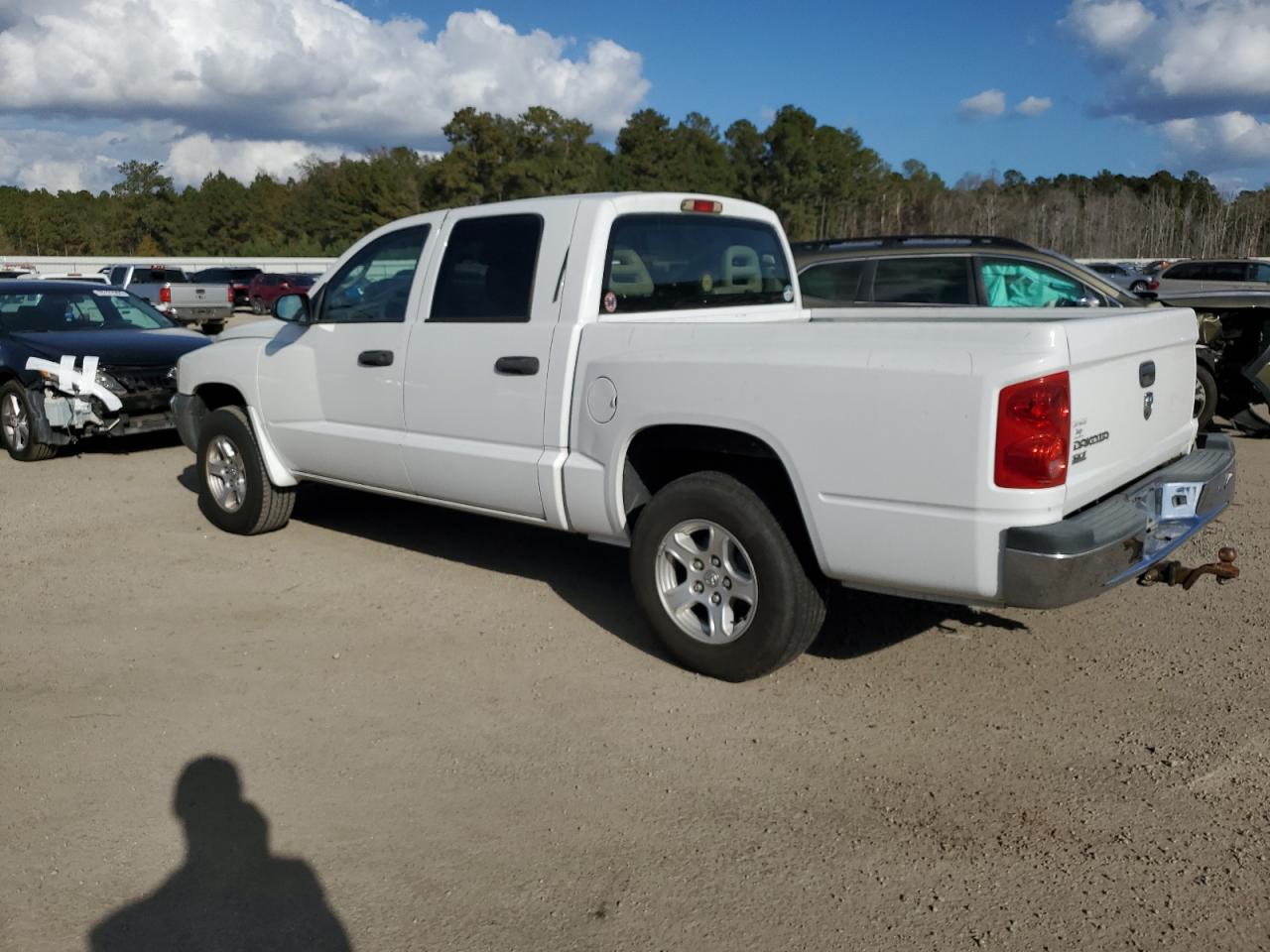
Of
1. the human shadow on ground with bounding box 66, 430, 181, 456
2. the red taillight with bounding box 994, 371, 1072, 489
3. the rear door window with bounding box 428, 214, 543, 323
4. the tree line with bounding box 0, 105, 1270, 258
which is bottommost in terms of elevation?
the human shadow on ground with bounding box 66, 430, 181, 456

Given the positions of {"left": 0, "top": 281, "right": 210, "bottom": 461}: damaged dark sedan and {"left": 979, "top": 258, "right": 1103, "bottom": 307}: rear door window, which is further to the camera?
{"left": 0, "top": 281, "right": 210, "bottom": 461}: damaged dark sedan

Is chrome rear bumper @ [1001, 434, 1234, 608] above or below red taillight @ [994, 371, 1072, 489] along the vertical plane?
below

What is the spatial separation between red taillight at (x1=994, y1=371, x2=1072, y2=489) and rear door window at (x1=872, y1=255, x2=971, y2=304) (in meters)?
5.77

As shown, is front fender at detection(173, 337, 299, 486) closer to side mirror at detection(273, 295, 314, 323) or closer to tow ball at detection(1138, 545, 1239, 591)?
side mirror at detection(273, 295, 314, 323)

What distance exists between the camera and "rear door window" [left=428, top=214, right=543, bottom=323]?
17.7ft

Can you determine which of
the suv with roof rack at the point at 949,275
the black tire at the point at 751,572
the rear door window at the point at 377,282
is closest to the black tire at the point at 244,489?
the rear door window at the point at 377,282

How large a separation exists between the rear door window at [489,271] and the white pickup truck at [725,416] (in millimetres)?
15

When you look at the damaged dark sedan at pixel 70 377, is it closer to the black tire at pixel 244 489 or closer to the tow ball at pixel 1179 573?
the black tire at pixel 244 489

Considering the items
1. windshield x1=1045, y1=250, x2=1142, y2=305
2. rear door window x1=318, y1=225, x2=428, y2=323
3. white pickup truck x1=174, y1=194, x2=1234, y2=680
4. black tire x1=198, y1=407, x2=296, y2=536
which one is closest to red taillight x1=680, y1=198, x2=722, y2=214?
white pickup truck x1=174, y1=194, x2=1234, y2=680

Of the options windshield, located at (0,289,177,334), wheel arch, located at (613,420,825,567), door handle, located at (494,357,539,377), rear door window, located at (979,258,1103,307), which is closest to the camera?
wheel arch, located at (613,420,825,567)

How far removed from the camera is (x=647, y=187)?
7631 cm

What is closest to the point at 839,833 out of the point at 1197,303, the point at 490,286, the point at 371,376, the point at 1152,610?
the point at 1152,610

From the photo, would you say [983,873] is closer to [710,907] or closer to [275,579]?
[710,907]

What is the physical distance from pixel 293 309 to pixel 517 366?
1.87m
